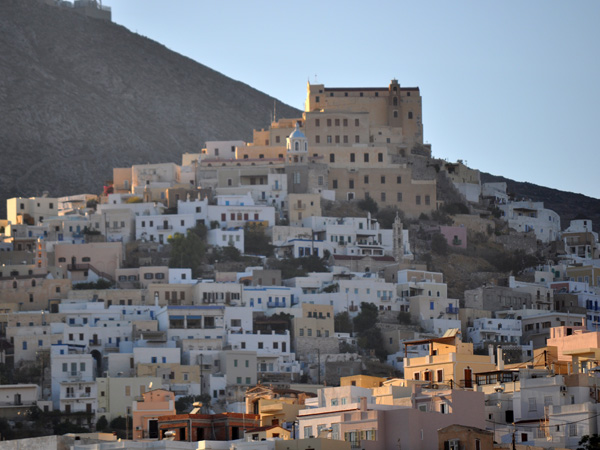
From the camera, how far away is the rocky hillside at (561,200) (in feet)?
386

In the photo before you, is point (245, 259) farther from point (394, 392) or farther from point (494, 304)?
point (394, 392)

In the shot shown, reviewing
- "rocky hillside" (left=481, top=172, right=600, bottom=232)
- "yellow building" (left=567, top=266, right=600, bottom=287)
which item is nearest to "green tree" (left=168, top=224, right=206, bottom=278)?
"yellow building" (left=567, top=266, right=600, bottom=287)

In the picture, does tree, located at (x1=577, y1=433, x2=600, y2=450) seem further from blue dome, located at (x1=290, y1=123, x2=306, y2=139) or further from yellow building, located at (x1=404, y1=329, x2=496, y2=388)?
blue dome, located at (x1=290, y1=123, x2=306, y2=139)

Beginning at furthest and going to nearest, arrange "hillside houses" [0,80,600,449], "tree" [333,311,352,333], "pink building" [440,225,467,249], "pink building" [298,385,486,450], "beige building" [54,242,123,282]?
"pink building" [440,225,467,249] → "beige building" [54,242,123,282] → "tree" [333,311,352,333] → "hillside houses" [0,80,600,449] → "pink building" [298,385,486,450]

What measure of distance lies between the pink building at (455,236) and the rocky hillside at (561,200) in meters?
20.4

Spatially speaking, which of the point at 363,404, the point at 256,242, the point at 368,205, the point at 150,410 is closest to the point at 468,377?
the point at 363,404

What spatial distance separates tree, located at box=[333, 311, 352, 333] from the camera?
3068 inches

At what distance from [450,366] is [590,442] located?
9.30 metres

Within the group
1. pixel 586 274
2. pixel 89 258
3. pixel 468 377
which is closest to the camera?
pixel 468 377

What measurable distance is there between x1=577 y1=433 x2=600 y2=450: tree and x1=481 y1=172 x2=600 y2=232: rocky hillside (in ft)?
248

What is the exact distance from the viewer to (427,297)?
8081 centimetres

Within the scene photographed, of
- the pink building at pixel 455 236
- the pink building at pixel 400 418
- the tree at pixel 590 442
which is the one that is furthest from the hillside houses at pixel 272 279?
the tree at pixel 590 442

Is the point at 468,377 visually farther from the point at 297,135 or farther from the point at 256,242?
the point at 297,135

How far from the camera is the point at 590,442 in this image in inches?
1431
